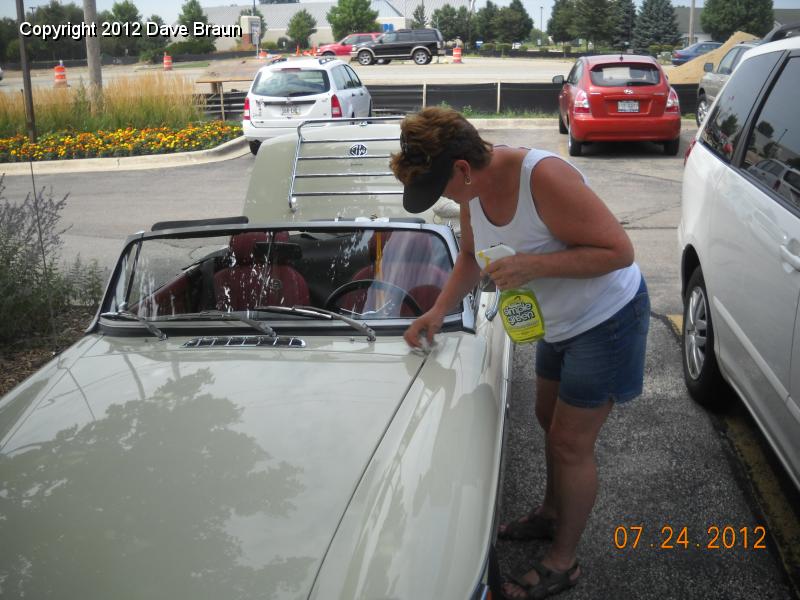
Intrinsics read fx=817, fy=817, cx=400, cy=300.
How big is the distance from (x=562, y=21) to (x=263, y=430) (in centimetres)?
7238

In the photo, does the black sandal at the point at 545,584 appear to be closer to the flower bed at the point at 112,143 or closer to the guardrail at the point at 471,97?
the flower bed at the point at 112,143

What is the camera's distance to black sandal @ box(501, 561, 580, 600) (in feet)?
9.54

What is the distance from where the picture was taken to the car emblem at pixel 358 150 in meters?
5.73

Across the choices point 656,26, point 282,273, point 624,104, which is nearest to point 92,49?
point 624,104

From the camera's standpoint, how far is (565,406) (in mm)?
2814

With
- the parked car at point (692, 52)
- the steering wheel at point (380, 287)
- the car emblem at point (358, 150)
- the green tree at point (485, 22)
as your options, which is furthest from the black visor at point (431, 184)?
the green tree at point (485, 22)

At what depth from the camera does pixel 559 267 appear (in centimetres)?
257

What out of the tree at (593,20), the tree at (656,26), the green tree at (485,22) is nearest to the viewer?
the tree at (593,20)

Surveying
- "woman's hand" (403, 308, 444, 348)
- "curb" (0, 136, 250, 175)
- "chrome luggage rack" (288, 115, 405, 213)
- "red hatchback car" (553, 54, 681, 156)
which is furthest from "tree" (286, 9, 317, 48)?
"woman's hand" (403, 308, 444, 348)

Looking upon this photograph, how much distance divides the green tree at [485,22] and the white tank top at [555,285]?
78136 mm

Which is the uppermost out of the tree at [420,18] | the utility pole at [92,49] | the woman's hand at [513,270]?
the tree at [420,18]

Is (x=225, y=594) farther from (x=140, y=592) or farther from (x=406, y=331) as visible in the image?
(x=406, y=331)

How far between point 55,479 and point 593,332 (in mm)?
1753

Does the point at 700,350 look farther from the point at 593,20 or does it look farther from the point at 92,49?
the point at 593,20
